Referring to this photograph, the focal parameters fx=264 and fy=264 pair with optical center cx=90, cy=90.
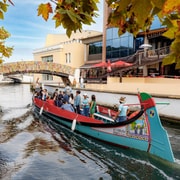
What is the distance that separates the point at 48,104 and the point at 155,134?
10714 mm

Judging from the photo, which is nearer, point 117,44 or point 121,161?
point 121,161

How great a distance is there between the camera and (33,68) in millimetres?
43000

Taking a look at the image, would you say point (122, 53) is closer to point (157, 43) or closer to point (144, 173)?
point (157, 43)

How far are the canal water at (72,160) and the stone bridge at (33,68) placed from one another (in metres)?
28.3

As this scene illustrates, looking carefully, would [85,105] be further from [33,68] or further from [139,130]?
[33,68]

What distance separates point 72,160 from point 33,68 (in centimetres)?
3448

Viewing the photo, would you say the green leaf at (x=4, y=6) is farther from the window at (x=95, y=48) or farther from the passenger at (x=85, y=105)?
the window at (x=95, y=48)

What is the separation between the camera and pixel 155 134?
9914 millimetres

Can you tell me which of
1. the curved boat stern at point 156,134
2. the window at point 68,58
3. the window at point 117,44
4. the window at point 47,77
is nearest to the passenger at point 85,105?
the curved boat stern at point 156,134

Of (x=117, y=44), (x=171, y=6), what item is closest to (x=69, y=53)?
(x=117, y=44)

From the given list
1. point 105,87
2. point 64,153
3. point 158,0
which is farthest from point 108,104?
point 158,0

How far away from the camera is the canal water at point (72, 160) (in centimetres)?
866

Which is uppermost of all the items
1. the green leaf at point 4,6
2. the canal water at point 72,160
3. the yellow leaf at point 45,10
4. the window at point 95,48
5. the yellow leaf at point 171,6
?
the window at point 95,48

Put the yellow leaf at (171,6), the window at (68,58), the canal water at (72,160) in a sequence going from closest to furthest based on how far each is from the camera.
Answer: the yellow leaf at (171,6) → the canal water at (72,160) → the window at (68,58)
